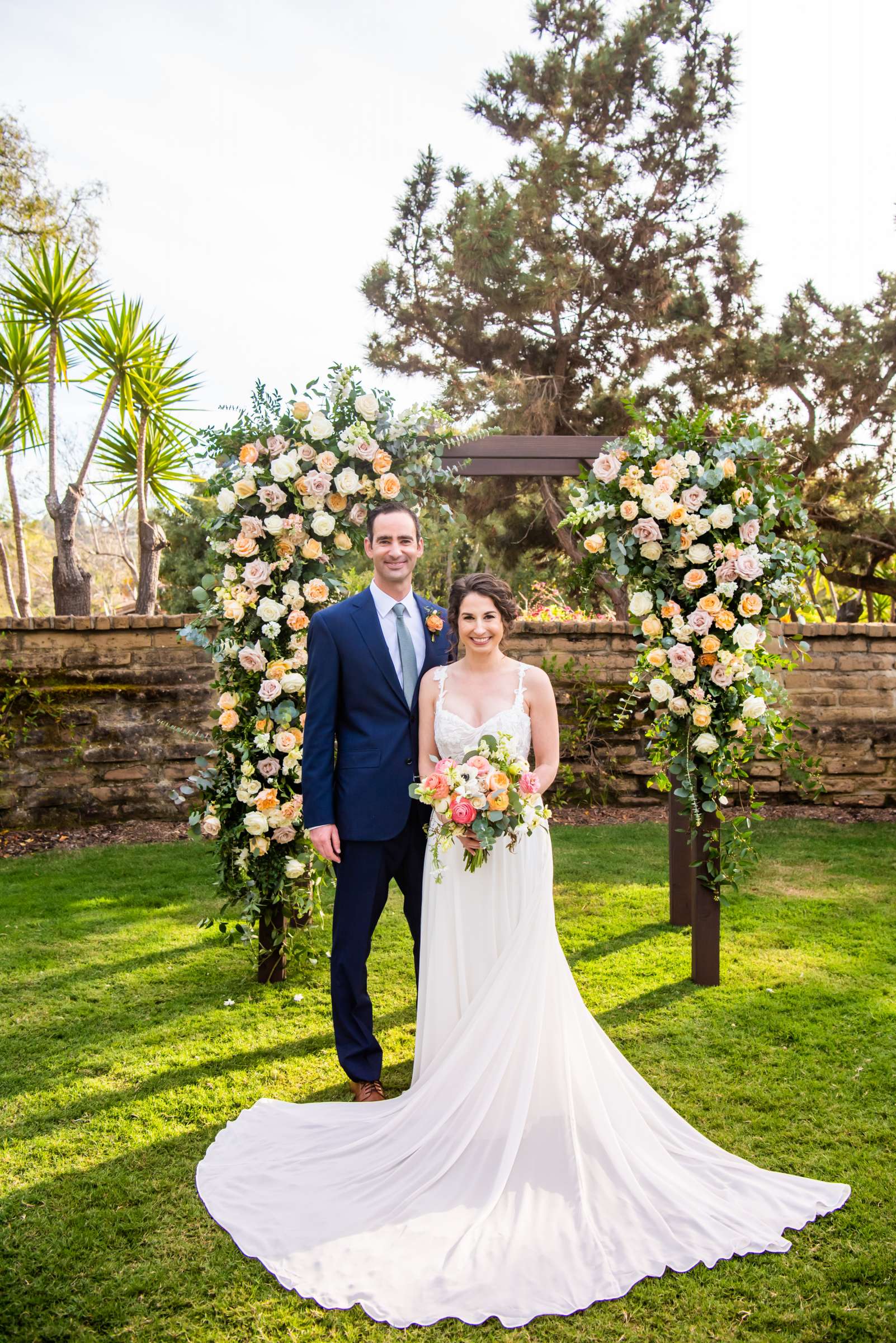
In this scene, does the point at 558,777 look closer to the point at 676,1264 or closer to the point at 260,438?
the point at 260,438

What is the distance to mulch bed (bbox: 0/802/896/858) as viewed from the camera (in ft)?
23.2

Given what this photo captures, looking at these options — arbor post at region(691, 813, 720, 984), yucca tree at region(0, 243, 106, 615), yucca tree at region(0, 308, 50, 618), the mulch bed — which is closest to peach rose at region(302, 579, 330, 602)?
arbor post at region(691, 813, 720, 984)

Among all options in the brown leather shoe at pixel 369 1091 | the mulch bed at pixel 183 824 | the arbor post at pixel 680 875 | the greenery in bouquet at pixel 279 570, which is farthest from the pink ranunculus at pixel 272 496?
the mulch bed at pixel 183 824

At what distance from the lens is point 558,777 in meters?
7.59

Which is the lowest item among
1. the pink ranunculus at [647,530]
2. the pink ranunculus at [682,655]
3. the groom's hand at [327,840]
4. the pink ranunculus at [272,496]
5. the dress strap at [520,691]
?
the groom's hand at [327,840]

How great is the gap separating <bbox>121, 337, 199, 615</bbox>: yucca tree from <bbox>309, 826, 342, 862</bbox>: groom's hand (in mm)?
6618

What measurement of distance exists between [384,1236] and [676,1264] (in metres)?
0.75

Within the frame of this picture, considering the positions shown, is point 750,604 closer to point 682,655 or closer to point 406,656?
point 682,655

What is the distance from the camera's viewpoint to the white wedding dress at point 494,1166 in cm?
225

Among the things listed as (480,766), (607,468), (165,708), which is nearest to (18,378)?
(165,708)

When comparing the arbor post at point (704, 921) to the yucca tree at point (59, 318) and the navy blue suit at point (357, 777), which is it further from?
the yucca tree at point (59, 318)

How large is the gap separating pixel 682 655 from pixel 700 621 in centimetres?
17

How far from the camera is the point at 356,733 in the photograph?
10.9ft

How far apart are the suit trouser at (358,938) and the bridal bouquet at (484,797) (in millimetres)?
366
